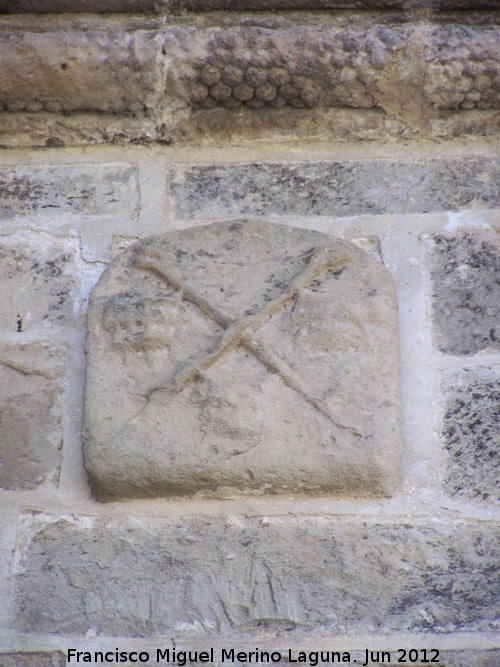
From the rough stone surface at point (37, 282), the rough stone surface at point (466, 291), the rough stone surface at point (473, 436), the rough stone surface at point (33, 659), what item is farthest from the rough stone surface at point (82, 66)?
the rough stone surface at point (33, 659)

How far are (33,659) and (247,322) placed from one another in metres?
0.75

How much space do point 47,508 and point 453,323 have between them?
3.05 ft

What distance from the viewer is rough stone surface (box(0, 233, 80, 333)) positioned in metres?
2.05

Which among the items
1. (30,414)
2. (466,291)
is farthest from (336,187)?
(30,414)

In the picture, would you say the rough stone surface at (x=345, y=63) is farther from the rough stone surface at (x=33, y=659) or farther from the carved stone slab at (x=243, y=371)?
the rough stone surface at (x=33, y=659)

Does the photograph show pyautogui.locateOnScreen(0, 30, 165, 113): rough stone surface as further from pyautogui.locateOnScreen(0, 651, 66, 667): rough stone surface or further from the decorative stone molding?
pyautogui.locateOnScreen(0, 651, 66, 667): rough stone surface

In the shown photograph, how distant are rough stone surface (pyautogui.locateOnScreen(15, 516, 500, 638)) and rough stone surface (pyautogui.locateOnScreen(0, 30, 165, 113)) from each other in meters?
1.06

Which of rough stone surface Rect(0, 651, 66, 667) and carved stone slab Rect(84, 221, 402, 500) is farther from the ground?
carved stone slab Rect(84, 221, 402, 500)

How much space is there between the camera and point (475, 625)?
1.66m

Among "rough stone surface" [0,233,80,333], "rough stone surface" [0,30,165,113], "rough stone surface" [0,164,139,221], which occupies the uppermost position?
"rough stone surface" [0,30,165,113]

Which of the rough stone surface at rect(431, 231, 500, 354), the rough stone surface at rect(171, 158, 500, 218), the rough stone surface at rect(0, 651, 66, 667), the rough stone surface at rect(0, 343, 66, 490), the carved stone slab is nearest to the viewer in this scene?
the rough stone surface at rect(0, 651, 66, 667)

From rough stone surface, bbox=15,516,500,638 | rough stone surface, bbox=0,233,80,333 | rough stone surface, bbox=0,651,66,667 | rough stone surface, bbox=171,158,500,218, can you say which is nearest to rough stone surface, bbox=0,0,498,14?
rough stone surface, bbox=171,158,500,218

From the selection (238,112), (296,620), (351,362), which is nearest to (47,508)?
(296,620)

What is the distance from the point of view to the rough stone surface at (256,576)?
1667 millimetres
